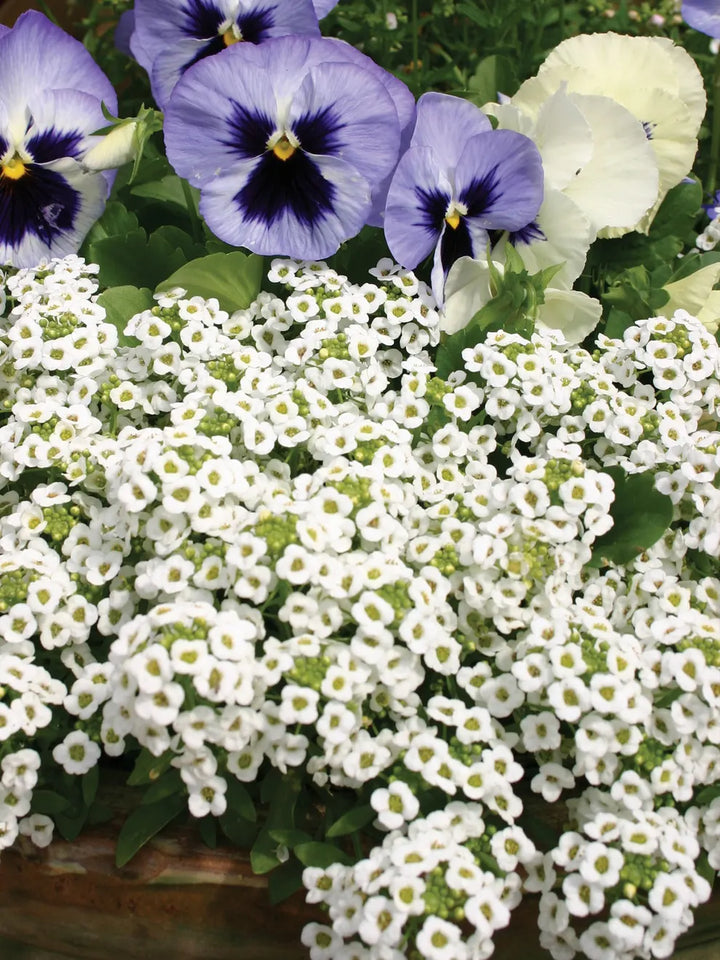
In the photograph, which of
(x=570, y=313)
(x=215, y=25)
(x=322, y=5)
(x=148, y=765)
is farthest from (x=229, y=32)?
(x=148, y=765)

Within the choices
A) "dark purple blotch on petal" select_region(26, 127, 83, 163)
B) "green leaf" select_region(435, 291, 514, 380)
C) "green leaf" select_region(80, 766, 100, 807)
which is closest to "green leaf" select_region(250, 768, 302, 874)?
"green leaf" select_region(80, 766, 100, 807)

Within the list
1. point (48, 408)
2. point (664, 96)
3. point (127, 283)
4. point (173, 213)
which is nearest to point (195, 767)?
Result: point (48, 408)

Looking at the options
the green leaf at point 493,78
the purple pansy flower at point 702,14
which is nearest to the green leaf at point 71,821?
the green leaf at point 493,78

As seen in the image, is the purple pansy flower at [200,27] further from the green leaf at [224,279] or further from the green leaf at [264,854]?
the green leaf at [264,854]

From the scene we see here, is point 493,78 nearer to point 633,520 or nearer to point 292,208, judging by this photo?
point 292,208

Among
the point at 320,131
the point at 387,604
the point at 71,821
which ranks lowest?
the point at 71,821
